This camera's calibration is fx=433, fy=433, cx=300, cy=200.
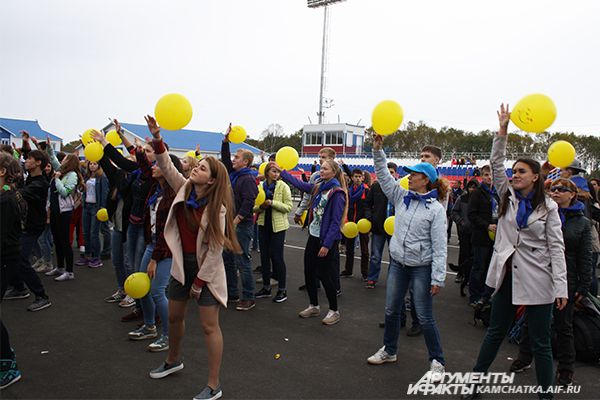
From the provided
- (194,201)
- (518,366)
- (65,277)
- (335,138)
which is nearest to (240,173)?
(194,201)

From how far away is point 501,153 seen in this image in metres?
3.44

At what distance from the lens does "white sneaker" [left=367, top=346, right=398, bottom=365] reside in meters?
4.18

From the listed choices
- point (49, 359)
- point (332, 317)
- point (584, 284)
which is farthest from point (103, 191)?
point (584, 284)

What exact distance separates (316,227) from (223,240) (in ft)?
7.53

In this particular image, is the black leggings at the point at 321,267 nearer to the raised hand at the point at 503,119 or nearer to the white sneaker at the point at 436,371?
the white sneaker at the point at 436,371

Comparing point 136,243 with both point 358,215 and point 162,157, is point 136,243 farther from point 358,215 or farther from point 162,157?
point 358,215

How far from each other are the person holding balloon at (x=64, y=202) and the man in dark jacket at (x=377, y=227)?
4.69 meters

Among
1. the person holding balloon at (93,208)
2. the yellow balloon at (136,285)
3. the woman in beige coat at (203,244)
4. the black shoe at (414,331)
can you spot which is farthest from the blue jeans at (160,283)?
the person holding balloon at (93,208)

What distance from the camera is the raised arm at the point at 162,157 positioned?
347 cm

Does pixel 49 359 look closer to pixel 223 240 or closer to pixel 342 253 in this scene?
pixel 223 240

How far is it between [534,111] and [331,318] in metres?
3.17

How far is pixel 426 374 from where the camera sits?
12.8 feet

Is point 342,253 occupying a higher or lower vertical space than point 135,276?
lower

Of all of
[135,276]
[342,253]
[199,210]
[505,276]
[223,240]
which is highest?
[199,210]
